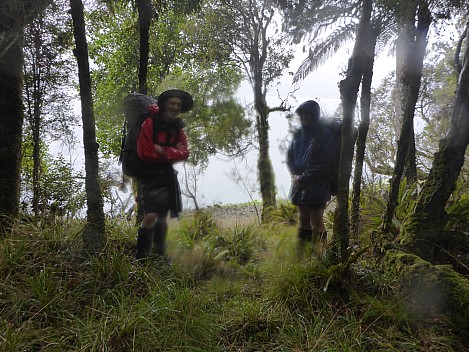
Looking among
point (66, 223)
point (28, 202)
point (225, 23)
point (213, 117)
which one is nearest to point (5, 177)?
point (28, 202)

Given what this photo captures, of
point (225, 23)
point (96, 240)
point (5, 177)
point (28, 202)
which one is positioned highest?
point (225, 23)

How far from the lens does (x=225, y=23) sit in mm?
8789

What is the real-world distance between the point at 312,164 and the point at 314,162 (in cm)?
3

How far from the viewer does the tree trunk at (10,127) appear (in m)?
4.07

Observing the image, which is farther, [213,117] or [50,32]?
[213,117]

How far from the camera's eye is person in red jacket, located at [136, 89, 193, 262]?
325 centimetres

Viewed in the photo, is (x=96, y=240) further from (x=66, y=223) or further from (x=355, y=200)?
(x=355, y=200)

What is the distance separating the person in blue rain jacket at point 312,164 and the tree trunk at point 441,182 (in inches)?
36.0

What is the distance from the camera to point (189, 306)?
8.87 feet

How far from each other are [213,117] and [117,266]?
15.7 ft

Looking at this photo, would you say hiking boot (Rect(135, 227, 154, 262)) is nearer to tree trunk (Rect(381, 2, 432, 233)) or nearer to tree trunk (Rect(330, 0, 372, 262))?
tree trunk (Rect(330, 0, 372, 262))

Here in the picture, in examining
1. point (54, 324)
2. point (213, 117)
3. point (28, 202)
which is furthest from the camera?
point (213, 117)

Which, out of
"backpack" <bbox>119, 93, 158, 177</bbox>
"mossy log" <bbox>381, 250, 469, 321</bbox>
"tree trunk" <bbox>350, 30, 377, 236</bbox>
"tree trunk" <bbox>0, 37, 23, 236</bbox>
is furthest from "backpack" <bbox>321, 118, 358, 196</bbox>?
"tree trunk" <bbox>0, 37, 23, 236</bbox>

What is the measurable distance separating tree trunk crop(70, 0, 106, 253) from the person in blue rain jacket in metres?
2.15
